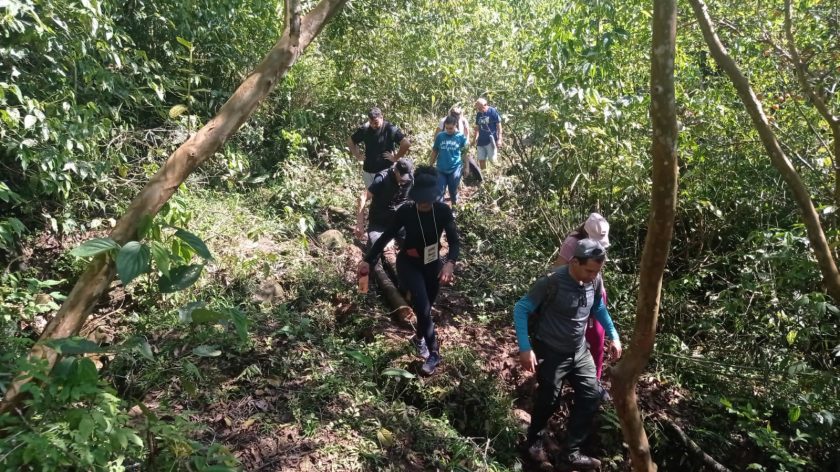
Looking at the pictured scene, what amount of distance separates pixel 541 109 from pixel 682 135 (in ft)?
4.90

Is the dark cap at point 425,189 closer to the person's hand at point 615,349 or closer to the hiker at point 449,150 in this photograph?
the person's hand at point 615,349

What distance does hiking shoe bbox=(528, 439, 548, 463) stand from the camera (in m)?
4.13

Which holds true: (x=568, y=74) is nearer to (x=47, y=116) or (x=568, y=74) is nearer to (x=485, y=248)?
(x=485, y=248)

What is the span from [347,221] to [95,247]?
5.72m

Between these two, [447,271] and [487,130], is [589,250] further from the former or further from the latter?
[487,130]

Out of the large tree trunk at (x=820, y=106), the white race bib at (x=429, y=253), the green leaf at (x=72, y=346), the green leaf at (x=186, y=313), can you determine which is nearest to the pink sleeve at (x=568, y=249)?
the white race bib at (x=429, y=253)

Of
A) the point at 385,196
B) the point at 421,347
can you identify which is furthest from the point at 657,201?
the point at 385,196

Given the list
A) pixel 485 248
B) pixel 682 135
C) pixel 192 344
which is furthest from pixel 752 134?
pixel 192 344

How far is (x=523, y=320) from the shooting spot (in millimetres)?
3785

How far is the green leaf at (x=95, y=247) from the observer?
6.74 ft

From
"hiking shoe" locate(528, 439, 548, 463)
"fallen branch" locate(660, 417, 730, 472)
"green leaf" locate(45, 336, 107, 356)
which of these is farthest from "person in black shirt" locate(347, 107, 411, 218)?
"green leaf" locate(45, 336, 107, 356)

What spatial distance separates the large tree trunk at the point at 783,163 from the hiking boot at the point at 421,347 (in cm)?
296

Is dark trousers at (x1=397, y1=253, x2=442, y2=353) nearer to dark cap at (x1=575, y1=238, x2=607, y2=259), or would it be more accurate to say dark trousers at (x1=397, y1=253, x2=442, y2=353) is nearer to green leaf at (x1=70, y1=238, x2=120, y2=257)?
dark cap at (x1=575, y1=238, x2=607, y2=259)

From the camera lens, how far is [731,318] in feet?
17.4
